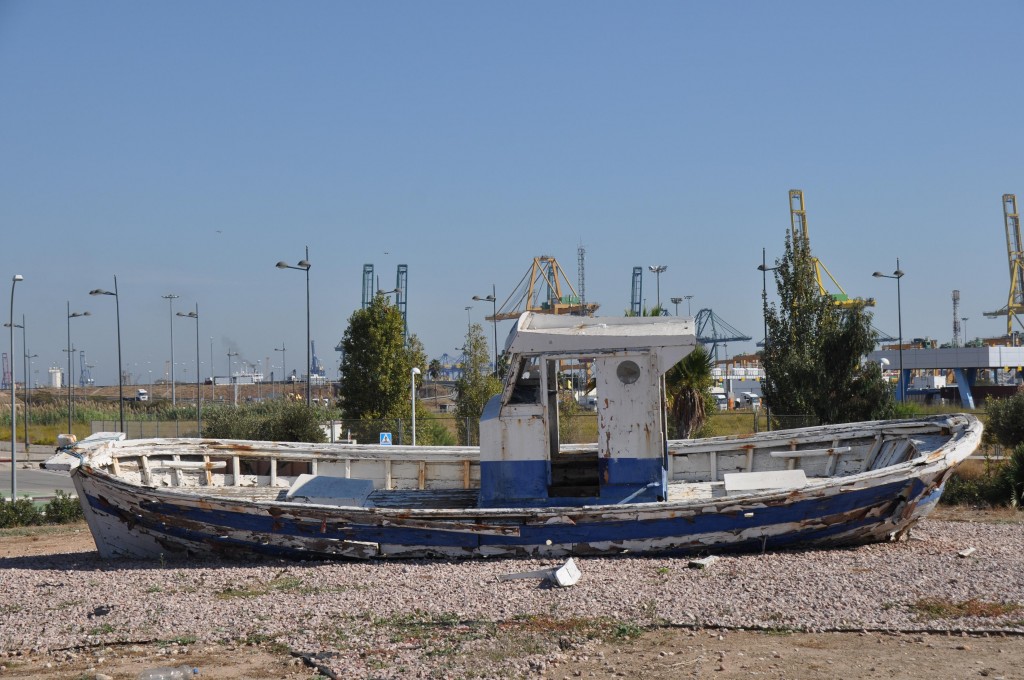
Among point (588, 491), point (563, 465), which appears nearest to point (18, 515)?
point (563, 465)

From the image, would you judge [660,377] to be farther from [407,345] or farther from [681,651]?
[407,345]

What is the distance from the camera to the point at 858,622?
7.92 meters

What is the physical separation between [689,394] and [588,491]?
12.6 m

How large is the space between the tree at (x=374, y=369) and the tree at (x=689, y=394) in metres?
9.01

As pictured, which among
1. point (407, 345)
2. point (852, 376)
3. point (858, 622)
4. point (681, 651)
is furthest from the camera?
point (407, 345)

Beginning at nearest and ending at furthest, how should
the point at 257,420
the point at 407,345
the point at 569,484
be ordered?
the point at 569,484, the point at 257,420, the point at 407,345

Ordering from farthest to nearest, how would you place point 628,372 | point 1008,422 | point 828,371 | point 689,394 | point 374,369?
1. point 374,369
2. point 828,371
3. point 689,394
4. point 1008,422
5. point 628,372

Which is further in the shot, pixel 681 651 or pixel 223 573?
pixel 223 573

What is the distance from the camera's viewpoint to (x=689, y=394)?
2438 centimetres

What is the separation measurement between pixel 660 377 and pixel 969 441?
353 centimetres

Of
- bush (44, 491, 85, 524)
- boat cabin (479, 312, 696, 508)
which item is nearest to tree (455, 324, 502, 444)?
bush (44, 491, 85, 524)

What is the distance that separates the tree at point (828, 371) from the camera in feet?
87.1

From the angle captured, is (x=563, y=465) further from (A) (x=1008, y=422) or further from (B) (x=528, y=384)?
(A) (x=1008, y=422)

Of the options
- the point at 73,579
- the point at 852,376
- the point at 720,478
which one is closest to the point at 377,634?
the point at 73,579
